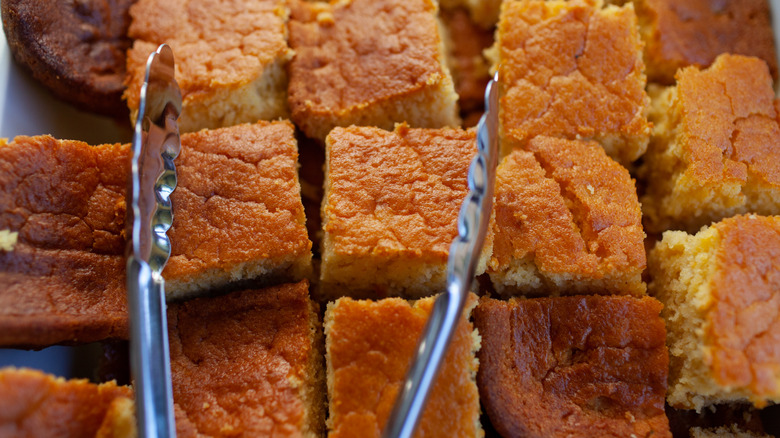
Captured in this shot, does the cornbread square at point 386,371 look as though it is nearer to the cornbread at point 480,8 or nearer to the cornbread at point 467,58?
the cornbread at point 467,58

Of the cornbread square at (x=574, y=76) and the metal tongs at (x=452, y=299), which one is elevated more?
the cornbread square at (x=574, y=76)

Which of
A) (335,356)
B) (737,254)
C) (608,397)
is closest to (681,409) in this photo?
(608,397)

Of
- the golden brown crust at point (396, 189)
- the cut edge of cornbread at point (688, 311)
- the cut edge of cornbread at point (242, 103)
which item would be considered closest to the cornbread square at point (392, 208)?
the golden brown crust at point (396, 189)

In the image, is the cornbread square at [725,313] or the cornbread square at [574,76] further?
the cornbread square at [574,76]

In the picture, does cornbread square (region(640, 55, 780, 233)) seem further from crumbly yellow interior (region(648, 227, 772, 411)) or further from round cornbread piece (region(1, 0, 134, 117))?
round cornbread piece (region(1, 0, 134, 117))

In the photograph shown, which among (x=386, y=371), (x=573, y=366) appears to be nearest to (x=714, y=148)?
(x=573, y=366)

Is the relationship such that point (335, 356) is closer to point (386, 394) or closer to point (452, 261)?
point (386, 394)

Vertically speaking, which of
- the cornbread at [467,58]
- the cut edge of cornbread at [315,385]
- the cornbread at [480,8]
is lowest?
the cut edge of cornbread at [315,385]

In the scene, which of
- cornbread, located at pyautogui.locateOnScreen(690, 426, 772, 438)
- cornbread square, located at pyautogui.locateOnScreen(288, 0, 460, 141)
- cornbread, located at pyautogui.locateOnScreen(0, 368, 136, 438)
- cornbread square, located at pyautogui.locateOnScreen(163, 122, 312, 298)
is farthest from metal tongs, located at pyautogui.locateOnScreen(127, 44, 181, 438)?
cornbread, located at pyautogui.locateOnScreen(690, 426, 772, 438)
